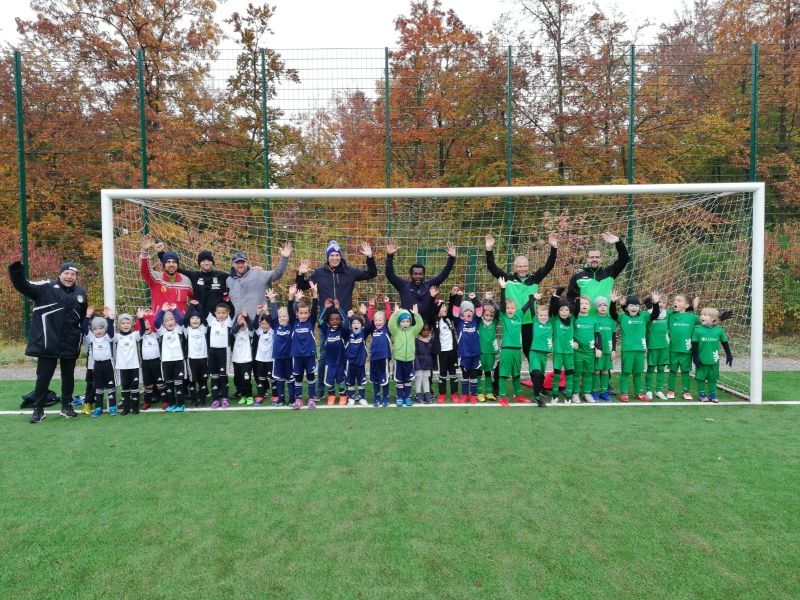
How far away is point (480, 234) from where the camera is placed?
8.08 metres

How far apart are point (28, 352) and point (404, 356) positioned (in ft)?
13.1

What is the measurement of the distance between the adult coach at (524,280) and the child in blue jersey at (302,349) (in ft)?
7.44

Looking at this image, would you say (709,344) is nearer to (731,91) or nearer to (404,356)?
(404,356)

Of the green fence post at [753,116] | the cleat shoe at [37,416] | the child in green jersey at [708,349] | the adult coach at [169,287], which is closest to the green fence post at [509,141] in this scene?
the child in green jersey at [708,349]

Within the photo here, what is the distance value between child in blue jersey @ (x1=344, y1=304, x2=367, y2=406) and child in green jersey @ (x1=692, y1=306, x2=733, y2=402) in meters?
3.88

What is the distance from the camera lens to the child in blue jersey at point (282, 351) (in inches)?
238

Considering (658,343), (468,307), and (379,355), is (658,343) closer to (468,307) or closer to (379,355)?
(468,307)

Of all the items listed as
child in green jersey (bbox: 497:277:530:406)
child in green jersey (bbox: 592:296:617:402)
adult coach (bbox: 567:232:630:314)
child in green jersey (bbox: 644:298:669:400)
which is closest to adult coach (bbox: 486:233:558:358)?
child in green jersey (bbox: 497:277:530:406)

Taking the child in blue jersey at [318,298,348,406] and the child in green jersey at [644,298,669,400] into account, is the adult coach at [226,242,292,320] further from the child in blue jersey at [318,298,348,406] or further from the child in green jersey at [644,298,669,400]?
the child in green jersey at [644,298,669,400]

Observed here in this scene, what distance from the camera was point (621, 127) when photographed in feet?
28.5

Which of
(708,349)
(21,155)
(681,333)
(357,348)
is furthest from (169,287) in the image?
(708,349)

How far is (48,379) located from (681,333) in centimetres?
706

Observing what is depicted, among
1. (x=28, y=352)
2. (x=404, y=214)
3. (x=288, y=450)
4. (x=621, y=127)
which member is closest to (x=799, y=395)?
(x=621, y=127)

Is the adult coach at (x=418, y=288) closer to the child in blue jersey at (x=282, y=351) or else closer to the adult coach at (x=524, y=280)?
the adult coach at (x=524, y=280)
